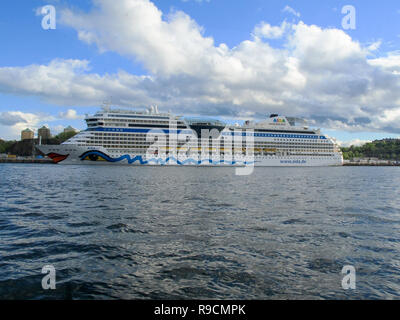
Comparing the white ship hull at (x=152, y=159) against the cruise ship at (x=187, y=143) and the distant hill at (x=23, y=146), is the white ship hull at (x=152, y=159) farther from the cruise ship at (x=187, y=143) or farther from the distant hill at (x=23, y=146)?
the distant hill at (x=23, y=146)

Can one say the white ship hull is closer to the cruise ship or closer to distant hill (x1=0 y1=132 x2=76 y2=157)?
the cruise ship

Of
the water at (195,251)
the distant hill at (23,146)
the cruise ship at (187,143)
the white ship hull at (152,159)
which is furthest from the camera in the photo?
the distant hill at (23,146)

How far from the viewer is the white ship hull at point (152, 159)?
70.8m

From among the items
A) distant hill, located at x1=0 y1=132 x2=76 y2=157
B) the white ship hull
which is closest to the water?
the white ship hull

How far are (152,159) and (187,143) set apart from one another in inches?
460

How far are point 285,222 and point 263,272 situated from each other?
6.30 m

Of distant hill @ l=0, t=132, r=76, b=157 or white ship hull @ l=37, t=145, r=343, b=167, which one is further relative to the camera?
distant hill @ l=0, t=132, r=76, b=157

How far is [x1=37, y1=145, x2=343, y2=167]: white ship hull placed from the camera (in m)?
70.8

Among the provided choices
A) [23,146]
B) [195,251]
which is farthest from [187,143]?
[23,146]

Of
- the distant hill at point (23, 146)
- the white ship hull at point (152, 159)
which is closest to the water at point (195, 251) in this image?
the white ship hull at point (152, 159)

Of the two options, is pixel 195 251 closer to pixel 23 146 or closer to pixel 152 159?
pixel 152 159

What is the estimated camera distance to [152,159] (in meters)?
78.6
